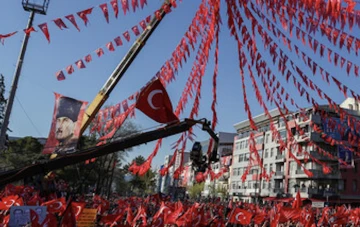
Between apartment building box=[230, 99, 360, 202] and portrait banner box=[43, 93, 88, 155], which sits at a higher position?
apartment building box=[230, 99, 360, 202]

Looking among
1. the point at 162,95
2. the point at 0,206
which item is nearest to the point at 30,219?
the point at 0,206

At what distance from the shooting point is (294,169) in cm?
5859

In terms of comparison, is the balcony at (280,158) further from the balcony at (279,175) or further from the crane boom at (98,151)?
the crane boom at (98,151)

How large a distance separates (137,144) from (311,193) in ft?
165

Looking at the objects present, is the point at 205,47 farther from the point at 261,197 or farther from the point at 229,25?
the point at 261,197

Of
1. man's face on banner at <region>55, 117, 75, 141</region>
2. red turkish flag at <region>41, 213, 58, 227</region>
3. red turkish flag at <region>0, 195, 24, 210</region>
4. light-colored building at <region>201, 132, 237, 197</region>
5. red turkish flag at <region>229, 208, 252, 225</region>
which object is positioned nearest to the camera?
red turkish flag at <region>41, 213, 58, 227</region>

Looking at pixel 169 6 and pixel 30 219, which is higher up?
pixel 169 6

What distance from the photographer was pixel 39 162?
25.7ft

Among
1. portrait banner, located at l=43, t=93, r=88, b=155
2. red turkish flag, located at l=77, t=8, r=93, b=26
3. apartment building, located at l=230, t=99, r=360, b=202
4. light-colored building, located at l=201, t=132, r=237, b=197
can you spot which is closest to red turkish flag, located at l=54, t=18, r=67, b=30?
red turkish flag, located at l=77, t=8, r=93, b=26

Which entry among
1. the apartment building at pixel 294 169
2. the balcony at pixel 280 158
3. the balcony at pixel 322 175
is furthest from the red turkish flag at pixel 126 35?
the balcony at pixel 280 158

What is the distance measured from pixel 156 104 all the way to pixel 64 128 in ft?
20.2

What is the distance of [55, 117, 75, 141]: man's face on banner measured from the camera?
14312 mm

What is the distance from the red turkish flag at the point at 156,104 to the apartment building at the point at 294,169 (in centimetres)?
3763

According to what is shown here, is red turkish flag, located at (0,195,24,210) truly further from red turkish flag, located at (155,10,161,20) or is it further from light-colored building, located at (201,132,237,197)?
light-colored building, located at (201,132,237,197)
